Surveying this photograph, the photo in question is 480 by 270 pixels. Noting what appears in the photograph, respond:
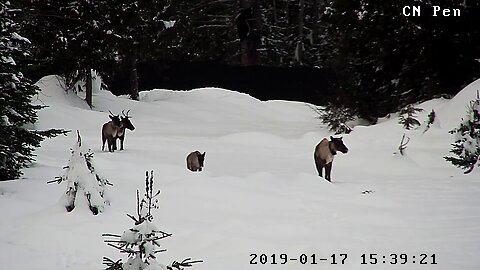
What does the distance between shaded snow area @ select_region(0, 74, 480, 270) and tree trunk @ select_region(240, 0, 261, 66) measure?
19.3m

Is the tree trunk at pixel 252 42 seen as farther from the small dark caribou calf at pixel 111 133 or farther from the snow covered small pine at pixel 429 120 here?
the small dark caribou calf at pixel 111 133

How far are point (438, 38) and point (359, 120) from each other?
3405 mm

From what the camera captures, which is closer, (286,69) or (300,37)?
(286,69)

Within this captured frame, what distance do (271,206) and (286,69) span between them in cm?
2543

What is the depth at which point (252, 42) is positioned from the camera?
114ft

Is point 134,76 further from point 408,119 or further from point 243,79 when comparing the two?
point 408,119

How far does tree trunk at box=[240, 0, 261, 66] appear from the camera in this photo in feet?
112

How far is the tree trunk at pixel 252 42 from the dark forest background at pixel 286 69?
66 mm

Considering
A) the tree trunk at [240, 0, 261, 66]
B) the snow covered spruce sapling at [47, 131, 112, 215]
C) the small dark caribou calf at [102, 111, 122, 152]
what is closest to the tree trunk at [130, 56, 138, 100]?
the tree trunk at [240, 0, 261, 66]

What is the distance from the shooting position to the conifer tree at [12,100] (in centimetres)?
846

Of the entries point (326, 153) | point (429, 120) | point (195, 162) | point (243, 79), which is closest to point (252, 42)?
point (243, 79)

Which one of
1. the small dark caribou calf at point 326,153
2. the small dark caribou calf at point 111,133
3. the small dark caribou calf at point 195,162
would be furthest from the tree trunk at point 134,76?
the small dark caribou calf at point 326,153

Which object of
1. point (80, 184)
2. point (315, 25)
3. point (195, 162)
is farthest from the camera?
point (315, 25)

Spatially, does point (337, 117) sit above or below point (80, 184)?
above
